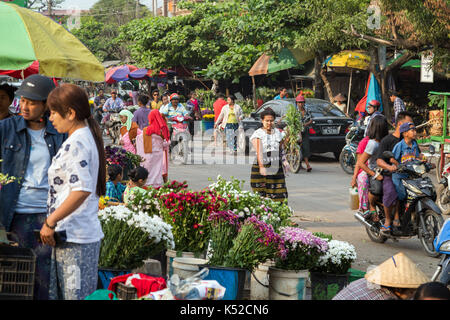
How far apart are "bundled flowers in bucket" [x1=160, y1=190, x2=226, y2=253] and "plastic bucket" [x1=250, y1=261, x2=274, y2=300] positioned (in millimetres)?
579

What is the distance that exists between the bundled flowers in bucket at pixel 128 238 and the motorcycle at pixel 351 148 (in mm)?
10650

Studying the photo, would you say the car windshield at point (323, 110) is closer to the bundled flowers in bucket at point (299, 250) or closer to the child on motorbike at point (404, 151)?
the child on motorbike at point (404, 151)

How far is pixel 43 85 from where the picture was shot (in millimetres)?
4613

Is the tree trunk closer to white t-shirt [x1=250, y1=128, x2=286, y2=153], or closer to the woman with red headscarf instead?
the woman with red headscarf

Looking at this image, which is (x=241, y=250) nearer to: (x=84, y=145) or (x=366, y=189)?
(x=84, y=145)

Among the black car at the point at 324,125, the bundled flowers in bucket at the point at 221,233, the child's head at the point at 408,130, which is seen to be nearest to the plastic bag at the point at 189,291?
the bundled flowers in bucket at the point at 221,233

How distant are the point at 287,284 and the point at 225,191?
137 centimetres

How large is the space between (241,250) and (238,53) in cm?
2278

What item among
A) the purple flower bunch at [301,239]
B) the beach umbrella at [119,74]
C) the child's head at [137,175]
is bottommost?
the purple flower bunch at [301,239]

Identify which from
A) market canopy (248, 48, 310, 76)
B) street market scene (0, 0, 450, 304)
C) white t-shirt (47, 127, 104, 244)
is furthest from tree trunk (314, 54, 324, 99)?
white t-shirt (47, 127, 104, 244)

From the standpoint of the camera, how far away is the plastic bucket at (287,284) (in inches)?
242

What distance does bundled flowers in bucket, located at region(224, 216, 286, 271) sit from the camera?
5871 millimetres

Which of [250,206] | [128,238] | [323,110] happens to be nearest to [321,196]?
[323,110]

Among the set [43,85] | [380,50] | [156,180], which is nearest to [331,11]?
[380,50]
